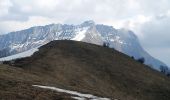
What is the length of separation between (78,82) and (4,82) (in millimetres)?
35911

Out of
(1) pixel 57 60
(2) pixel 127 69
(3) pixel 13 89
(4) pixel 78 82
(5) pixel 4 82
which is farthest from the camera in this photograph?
(2) pixel 127 69

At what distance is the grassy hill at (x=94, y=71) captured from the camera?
94819mm

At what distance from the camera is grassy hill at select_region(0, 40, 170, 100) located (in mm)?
94819

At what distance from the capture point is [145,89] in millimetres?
110500

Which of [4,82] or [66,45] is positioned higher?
[66,45]

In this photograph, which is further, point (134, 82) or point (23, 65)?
point (134, 82)

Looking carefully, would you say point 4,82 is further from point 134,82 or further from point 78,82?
point 134,82

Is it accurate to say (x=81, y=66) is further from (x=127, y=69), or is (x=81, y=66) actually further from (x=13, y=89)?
(x=13, y=89)

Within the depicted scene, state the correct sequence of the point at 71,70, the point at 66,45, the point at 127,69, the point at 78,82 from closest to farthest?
the point at 78,82, the point at 71,70, the point at 127,69, the point at 66,45

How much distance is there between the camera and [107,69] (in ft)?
383

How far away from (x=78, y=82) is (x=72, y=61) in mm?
19622

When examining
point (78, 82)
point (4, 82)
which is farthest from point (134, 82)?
point (4, 82)

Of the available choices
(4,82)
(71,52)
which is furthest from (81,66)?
(4,82)

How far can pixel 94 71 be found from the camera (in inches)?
4395
